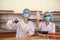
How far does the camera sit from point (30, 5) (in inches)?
201

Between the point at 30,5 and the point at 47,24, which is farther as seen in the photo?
the point at 30,5

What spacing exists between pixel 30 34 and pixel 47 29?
1.51 feet

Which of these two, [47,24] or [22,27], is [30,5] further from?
[22,27]

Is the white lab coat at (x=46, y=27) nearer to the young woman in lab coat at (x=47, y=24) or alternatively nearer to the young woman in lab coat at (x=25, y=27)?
the young woman in lab coat at (x=47, y=24)

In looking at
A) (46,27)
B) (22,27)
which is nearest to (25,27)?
(22,27)

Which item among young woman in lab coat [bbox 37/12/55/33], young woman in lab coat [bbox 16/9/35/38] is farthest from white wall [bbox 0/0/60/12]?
young woman in lab coat [bbox 16/9/35/38]

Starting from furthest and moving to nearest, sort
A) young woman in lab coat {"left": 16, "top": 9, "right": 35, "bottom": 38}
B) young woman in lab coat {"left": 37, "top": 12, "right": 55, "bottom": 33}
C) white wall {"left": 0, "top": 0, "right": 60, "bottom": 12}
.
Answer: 1. white wall {"left": 0, "top": 0, "right": 60, "bottom": 12}
2. young woman in lab coat {"left": 37, "top": 12, "right": 55, "bottom": 33}
3. young woman in lab coat {"left": 16, "top": 9, "right": 35, "bottom": 38}

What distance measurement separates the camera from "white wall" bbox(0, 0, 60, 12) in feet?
16.6

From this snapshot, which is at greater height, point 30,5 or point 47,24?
point 30,5

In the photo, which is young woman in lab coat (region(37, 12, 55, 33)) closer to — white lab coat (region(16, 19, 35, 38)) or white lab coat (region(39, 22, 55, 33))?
white lab coat (region(39, 22, 55, 33))

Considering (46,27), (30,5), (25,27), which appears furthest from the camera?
(30,5)

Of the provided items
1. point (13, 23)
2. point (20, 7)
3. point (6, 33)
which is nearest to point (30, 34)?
point (13, 23)

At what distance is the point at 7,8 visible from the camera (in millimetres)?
5035

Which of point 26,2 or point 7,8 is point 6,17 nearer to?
point 7,8
